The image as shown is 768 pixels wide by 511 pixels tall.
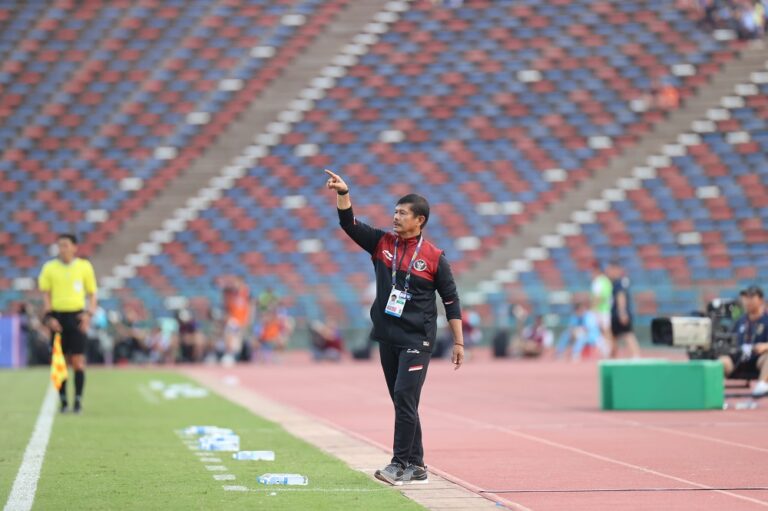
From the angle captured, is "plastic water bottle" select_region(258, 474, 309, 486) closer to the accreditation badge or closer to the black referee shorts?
the accreditation badge

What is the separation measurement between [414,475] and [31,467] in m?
2.92

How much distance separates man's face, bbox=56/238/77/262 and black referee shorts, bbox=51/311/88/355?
61 centimetres

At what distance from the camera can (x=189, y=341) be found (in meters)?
30.9

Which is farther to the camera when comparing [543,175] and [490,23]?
[490,23]

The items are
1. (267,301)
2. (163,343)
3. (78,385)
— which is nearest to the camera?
(78,385)

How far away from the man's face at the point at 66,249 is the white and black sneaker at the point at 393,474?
7.16 meters

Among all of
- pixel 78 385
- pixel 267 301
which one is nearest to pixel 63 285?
pixel 78 385

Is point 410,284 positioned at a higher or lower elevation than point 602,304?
lower

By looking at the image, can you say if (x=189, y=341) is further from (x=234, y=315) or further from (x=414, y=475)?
(x=414, y=475)

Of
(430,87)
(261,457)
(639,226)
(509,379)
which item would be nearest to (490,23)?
(430,87)

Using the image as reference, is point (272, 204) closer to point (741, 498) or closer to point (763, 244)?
point (763, 244)

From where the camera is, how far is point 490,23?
41500 millimetres

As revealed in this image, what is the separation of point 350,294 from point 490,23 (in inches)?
455

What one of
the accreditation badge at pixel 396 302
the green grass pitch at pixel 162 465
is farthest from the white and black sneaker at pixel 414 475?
the accreditation badge at pixel 396 302
